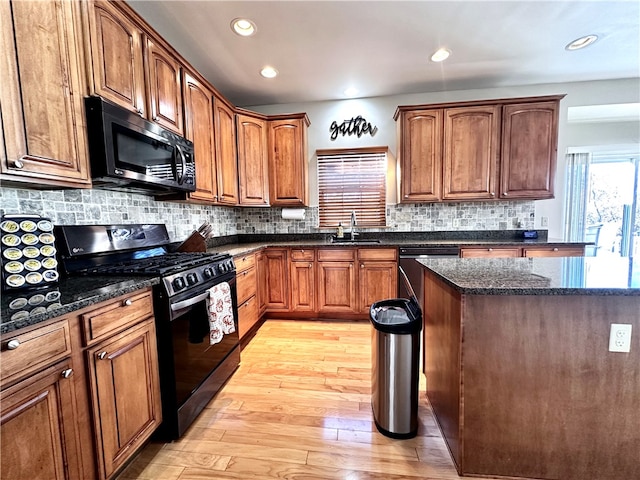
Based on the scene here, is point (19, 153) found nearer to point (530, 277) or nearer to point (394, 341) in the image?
point (394, 341)

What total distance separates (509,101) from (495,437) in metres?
3.24

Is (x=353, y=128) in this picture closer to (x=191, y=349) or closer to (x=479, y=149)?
Result: (x=479, y=149)

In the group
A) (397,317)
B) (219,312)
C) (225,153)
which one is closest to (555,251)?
(397,317)

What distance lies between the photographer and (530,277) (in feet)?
4.18

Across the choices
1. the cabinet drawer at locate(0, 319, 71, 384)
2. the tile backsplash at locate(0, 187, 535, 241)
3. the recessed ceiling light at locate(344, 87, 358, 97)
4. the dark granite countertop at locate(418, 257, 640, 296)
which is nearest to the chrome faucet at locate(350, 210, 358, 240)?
the tile backsplash at locate(0, 187, 535, 241)

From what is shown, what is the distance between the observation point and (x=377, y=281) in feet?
10.3

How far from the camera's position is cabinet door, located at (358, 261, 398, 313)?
310 cm

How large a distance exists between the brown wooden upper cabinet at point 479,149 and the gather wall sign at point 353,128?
40 cm

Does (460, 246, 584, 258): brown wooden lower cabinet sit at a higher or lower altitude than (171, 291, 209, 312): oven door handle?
higher

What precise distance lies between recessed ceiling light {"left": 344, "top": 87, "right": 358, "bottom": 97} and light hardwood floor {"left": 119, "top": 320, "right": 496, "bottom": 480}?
296cm

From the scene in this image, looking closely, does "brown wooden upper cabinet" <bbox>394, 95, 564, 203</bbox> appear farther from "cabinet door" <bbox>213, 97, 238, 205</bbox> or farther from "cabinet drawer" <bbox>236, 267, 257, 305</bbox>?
"cabinet drawer" <bbox>236, 267, 257, 305</bbox>

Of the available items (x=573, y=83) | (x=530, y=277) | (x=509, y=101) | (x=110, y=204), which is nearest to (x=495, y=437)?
(x=530, y=277)

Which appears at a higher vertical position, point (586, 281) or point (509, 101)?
point (509, 101)

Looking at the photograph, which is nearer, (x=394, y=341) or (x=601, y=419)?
(x=601, y=419)
